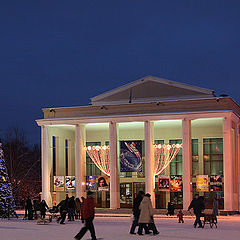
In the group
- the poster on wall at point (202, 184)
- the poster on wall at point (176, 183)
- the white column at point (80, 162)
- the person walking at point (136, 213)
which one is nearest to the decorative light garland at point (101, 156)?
the white column at point (80, 162)

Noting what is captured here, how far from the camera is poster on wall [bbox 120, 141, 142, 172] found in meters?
44.9

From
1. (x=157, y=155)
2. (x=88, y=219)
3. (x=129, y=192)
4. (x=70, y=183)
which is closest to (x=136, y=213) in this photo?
(x=88, y=219)

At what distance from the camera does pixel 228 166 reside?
41719 millimetres

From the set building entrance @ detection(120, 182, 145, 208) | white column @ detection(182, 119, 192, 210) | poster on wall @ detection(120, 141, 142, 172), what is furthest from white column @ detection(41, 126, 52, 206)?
white column @ detection(182, 119, 192, 210)

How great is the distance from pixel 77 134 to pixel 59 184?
182 inches

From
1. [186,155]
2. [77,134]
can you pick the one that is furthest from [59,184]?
[186,155]

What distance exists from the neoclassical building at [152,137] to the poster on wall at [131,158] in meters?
0.12

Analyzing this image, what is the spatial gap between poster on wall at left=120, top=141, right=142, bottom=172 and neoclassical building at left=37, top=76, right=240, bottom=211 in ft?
0.41

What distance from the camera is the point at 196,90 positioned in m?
47.6

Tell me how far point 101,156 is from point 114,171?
2558 millimetres

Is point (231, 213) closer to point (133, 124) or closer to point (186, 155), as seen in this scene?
point (186, 155)

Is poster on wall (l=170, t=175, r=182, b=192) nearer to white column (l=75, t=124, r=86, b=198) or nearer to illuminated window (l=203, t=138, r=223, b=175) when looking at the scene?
illuminated window (l=203, t=138, r=223, b=175)

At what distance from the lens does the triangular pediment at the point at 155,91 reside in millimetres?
47719

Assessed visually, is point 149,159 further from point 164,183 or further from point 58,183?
point 58,183
